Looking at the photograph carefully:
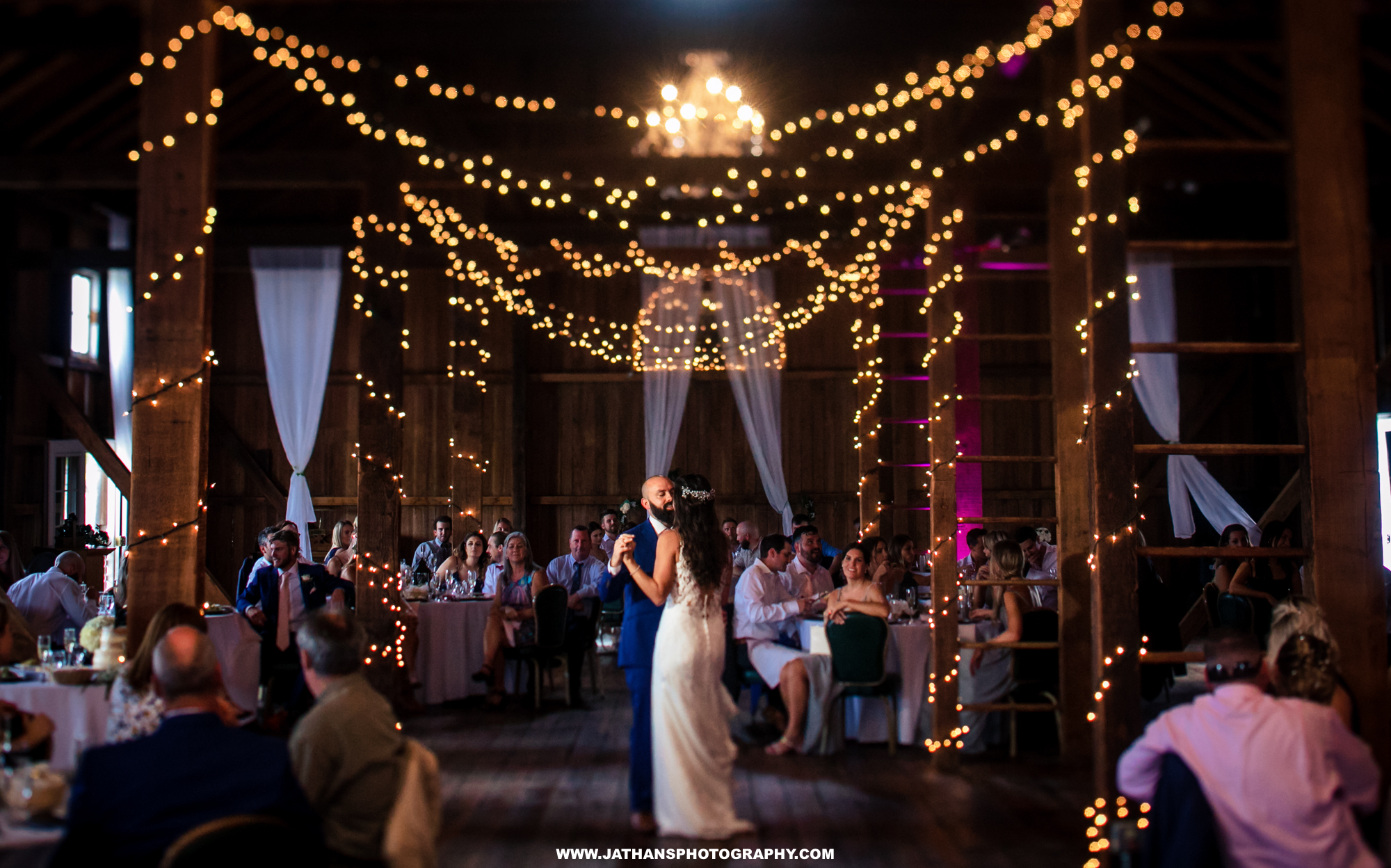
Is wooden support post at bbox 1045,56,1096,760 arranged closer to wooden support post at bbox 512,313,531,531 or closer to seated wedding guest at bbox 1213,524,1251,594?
seated wedding guest at bbox 1213,524,1251,594

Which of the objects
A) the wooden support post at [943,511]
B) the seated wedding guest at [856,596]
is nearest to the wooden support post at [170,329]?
the seated wedding guest at [856,596]

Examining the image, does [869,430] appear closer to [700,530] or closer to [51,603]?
[700,530]

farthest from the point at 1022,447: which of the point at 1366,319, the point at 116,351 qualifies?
the point at 116,351

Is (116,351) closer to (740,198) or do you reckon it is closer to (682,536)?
(740,198)

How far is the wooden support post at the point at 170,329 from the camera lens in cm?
440

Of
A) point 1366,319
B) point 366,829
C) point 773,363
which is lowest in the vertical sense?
point 366,829

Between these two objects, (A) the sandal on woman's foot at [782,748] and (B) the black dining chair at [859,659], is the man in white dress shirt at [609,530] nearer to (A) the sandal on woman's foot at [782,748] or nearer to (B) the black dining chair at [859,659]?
(A) the sandal on woman's foot at [782,748]

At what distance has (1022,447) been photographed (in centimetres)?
1370

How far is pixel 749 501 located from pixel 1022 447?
11.6 ft

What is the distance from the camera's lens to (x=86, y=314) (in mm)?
13523

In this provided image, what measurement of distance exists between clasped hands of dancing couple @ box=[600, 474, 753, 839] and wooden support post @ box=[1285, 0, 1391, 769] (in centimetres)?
238

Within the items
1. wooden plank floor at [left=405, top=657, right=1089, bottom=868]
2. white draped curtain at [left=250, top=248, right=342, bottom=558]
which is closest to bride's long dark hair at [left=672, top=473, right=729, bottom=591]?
wooden plank floor at [left=405, top=657, right=1089, bottom=868]

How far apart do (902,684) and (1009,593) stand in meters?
0.86

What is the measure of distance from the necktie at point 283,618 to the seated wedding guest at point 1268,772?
534 centimetres
